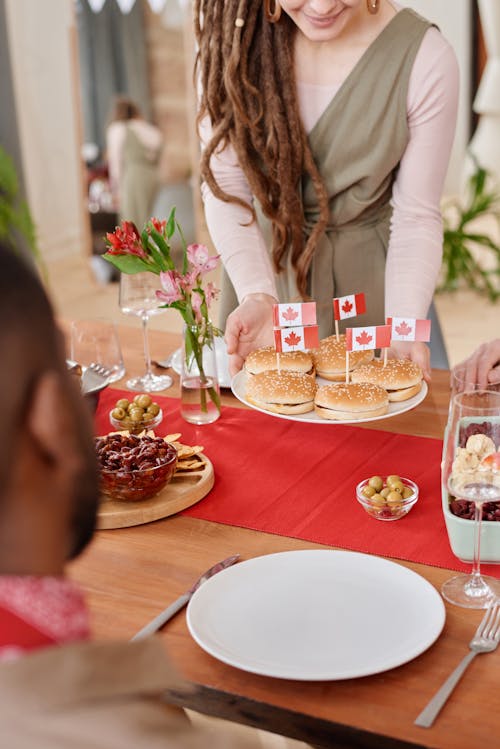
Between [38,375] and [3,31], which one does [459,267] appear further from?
[38,375]

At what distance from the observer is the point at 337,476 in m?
1.64

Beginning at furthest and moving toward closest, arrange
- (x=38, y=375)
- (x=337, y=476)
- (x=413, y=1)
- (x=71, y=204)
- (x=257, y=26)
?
1. (x=413, y=1)
2. (x=71, y=204)
3. (x=257, y=26)
4. (x=337, y=476)
5. (x=38, y=375)

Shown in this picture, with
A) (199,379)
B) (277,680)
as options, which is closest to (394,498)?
(277,680)

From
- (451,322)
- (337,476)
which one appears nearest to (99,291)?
(451,322)

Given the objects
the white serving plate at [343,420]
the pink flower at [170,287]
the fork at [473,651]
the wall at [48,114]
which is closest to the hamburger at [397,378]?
the white serving plate at [343,420]

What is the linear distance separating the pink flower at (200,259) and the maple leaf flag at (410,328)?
355 millimetres

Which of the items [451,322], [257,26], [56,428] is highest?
[257,26]

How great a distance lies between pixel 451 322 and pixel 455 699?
167 inches

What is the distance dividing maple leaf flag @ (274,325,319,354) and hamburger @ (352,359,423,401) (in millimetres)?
128

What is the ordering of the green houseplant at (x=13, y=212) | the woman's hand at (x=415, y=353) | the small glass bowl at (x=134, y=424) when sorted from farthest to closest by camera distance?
the green houseplant at (x=13, y=212)
the woman's hand at (x=415, y=353)
the small glass bowl at (x=134, y=424)

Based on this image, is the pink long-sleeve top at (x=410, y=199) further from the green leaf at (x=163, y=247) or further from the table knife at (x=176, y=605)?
the table knife at (x=176, y=605)

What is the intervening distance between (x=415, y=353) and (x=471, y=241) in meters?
3.73

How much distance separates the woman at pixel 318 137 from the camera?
2160mm

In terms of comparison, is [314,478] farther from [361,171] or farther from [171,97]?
[171,97]
